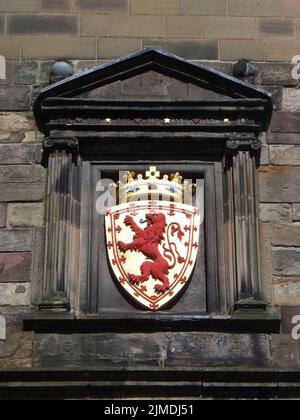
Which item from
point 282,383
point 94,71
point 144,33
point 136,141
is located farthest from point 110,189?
point 282,383

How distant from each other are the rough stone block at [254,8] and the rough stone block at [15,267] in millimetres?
2554

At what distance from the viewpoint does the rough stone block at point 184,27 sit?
756cm

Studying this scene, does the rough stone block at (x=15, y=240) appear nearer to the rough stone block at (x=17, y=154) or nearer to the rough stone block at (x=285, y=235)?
the rough stone block at (x=17, y=154)

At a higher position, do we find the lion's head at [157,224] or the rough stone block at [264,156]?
the rough stone block at [264,156]

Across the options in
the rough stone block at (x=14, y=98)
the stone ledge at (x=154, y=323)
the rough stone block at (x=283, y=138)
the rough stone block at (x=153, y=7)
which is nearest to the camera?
the stone ledge at (x=154, y=323)

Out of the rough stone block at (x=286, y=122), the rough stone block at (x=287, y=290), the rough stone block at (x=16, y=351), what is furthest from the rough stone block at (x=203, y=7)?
the rough stone block at (x=16, y=351)

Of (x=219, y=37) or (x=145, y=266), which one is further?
(x=219, y=37)

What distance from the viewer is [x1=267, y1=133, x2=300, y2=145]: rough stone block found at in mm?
7168

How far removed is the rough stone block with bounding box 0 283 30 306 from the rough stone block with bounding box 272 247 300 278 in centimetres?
168

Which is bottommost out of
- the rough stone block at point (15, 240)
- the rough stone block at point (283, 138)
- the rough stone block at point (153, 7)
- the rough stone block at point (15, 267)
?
the rough stone block at point (15, 267)
